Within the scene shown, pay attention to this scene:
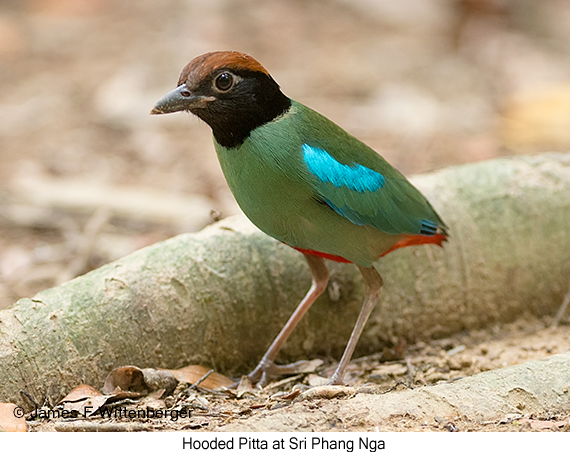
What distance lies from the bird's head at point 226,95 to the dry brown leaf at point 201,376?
1.27 metres

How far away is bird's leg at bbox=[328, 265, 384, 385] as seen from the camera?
3906 mm

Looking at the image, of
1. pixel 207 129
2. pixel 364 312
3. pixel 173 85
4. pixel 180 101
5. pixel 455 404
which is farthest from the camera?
pixel 173 85

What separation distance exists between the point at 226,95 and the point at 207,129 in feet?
19.0

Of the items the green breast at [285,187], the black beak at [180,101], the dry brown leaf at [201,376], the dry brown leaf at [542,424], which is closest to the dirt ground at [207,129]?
the dry brown leaf at [542,424]

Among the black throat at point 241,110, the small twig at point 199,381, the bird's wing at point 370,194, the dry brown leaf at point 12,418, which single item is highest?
the black throat at point 241,110

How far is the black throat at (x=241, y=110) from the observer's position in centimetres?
350

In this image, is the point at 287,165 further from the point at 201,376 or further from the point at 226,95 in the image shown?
the point at 201,376

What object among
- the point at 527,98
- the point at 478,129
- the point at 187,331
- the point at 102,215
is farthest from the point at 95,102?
the point at 187,331

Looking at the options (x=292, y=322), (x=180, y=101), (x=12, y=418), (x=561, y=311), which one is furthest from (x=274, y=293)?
(x=561, y=311)

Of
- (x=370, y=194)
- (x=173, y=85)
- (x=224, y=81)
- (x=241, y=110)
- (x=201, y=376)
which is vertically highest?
(x=173, y=85)

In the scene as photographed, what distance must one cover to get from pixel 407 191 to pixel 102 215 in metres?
2.87

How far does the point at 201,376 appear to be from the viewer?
12.9ft

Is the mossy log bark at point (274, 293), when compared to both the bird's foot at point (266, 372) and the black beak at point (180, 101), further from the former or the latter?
the black beak at point (180, 101)
